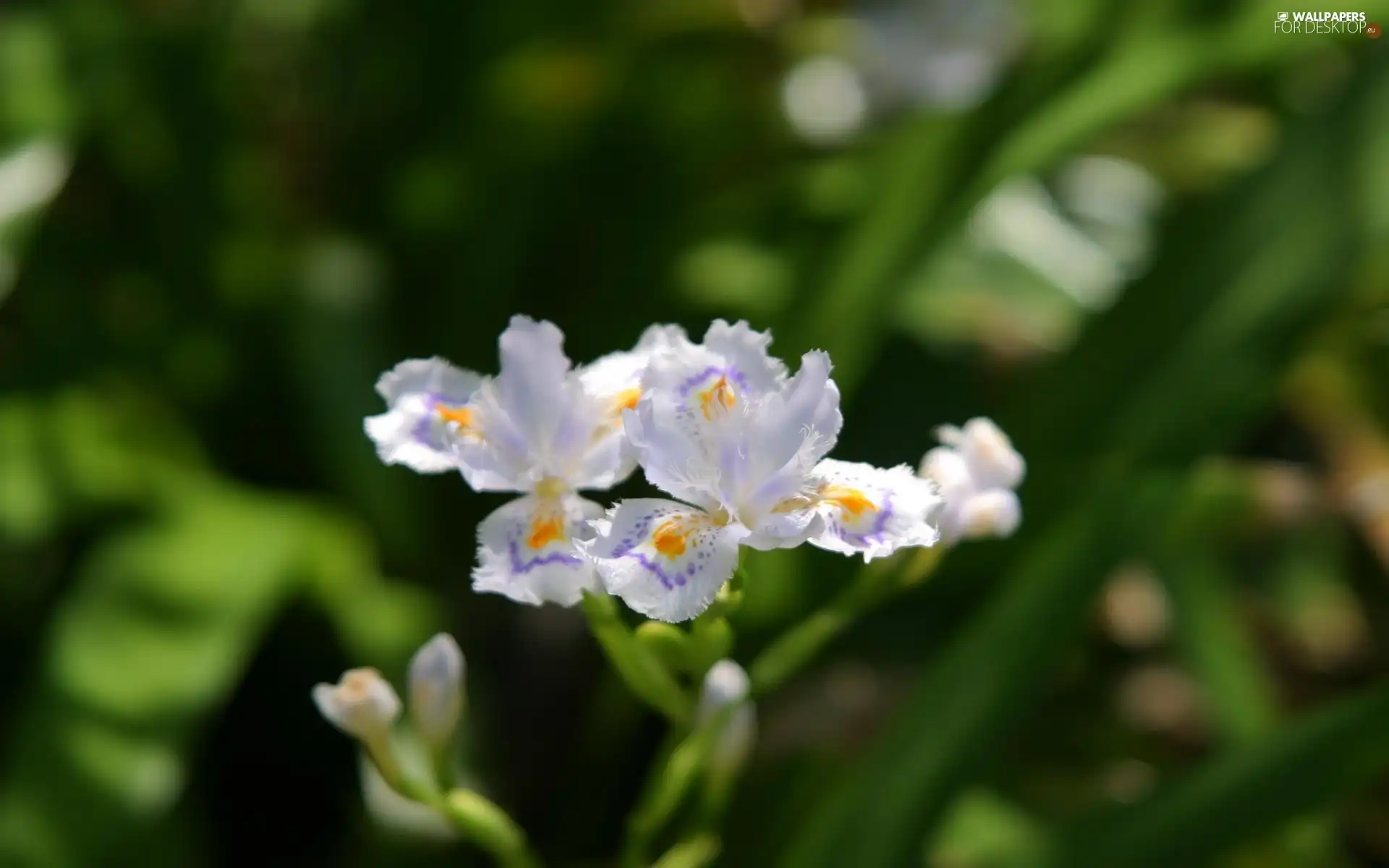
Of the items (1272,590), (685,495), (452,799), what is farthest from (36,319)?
(1272,590)

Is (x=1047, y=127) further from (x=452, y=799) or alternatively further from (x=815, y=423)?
(x=452, y=799)

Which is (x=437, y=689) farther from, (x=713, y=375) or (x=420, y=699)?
(x=713, y=375)

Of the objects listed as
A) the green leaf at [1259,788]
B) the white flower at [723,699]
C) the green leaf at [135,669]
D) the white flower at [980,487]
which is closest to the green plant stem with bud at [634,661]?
the white flower at [723,699]

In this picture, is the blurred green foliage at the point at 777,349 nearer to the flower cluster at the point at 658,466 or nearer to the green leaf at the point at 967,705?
the green leaf at the point at 967,705

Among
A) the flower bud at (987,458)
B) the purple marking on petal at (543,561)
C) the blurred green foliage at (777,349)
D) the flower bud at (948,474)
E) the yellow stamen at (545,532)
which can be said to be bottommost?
the purple marking on petal at (543,561)

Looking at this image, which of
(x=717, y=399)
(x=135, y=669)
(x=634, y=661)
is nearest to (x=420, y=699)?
(x=634, y=661)

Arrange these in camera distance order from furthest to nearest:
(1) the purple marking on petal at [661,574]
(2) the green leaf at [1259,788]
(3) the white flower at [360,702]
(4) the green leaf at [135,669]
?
(4) the green leaf at [135,669]
(2) the green leaf at [1259,788]
(3) the white flower at [360,702]
(1) the purple marking on petal at [661,574]

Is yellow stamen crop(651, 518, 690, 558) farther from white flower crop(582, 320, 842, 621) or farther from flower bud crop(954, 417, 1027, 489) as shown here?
flower bud crop(954, 417, 1027, 489)
